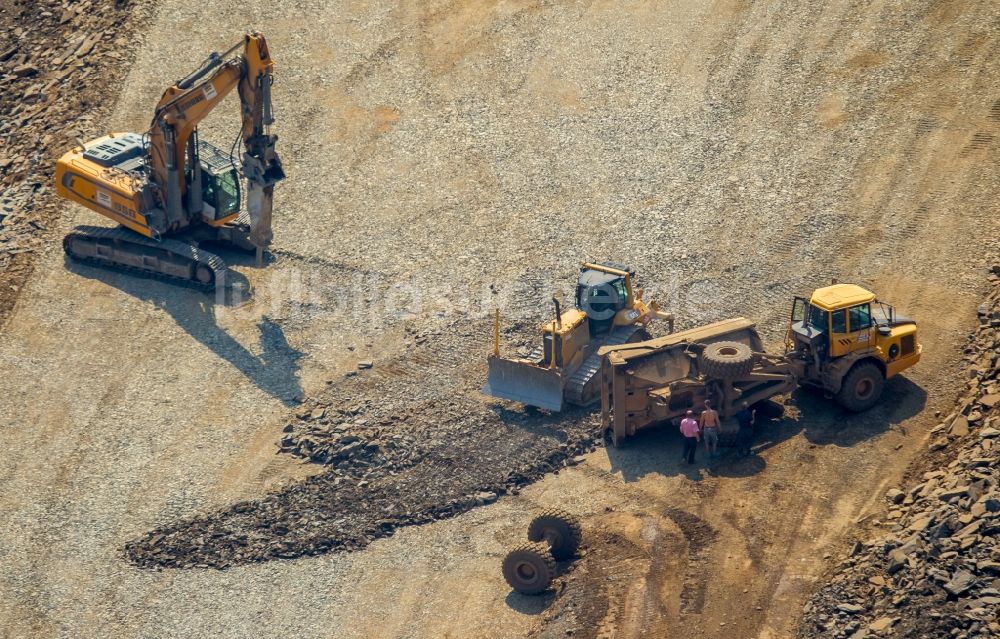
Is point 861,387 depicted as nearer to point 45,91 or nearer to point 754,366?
point 754,366

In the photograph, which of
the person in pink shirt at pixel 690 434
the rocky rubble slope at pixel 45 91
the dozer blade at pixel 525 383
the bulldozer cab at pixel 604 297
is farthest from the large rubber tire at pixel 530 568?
the rocky rubble slope at pixel 45 91

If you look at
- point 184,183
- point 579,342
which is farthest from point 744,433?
point 184,183

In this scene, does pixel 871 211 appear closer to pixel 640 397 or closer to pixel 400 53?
pixel 640 397

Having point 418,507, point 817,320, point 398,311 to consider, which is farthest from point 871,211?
point 418,507

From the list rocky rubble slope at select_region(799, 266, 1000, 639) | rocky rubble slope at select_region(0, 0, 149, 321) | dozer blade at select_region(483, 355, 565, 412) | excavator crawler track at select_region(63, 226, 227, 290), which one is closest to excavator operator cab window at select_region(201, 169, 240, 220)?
excavator crawler track at select_region(63, 226, 227, 290)

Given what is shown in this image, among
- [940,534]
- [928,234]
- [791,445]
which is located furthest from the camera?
[928,234]

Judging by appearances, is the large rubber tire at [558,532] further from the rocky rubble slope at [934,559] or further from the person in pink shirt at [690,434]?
the rocky rubble slope at [934,559]

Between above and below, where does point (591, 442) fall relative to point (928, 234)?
below
